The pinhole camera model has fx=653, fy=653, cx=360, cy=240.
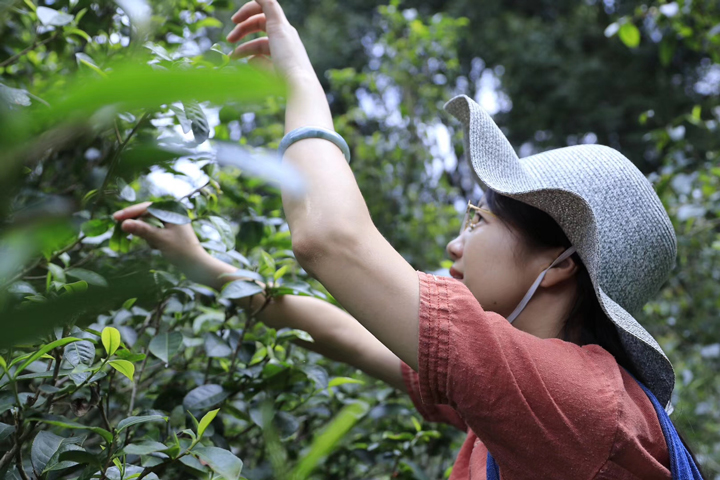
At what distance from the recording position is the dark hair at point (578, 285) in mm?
1182

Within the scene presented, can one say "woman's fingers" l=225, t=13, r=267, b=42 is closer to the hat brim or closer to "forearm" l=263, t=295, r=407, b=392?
the hat brim

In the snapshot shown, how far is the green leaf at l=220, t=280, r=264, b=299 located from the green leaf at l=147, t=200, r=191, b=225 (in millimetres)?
137

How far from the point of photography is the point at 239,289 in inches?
46.1

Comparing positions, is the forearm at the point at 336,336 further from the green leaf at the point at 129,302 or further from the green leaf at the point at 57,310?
the green leaf at the point at 57,310

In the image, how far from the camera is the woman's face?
46.7 inches

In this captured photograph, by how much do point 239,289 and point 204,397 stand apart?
20cm

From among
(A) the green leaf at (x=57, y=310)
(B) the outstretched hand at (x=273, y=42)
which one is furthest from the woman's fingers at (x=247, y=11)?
(A) the green leaf at (x=57, y=310)

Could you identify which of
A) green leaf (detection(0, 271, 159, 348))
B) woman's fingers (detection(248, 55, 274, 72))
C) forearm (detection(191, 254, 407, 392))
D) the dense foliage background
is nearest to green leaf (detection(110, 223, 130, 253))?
the dense foliage background

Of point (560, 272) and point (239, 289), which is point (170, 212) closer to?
point (239, 289)

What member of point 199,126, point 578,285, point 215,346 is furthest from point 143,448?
point 578,285

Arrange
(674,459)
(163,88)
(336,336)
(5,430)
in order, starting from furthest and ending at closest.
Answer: (336,336), (674,459), (5,430), (163,88)

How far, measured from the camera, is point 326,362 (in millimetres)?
2012

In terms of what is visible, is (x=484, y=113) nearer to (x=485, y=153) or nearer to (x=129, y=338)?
(x=485, y=153)

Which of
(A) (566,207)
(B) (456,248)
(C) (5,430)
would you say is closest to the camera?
(C) (5,430)
